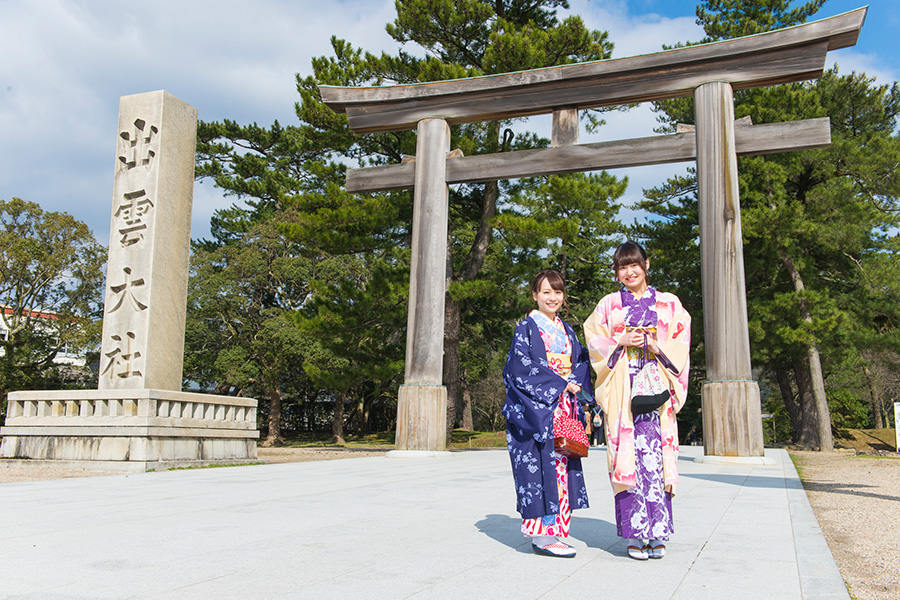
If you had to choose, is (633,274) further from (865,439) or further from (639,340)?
(865,439)

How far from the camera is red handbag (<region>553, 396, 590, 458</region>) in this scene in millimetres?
3021

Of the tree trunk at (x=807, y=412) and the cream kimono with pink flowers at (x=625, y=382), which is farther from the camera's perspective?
A: the tree trunk at (x=807, y=412)

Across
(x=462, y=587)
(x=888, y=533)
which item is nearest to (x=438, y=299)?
(x=888, y=533)

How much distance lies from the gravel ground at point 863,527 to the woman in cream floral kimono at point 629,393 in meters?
0.81

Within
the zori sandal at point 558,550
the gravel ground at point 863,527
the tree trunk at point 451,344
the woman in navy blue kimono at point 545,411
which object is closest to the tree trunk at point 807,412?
the tree trunk at point 451,344

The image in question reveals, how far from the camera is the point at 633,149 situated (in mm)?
8766

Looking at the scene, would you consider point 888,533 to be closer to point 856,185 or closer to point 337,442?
point 856,185

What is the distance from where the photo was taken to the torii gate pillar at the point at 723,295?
7.59 meters

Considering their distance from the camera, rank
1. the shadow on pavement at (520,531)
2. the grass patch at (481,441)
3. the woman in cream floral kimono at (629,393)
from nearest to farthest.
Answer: the woman in cream floral kimono at (629,393) → the shadow on pavement at (520,531) → the grass patch at (481,441)

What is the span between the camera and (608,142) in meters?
8.92

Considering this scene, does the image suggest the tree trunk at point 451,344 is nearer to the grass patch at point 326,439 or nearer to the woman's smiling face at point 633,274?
the grass patch at point 326,439

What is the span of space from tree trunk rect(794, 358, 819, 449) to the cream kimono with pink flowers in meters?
15.9

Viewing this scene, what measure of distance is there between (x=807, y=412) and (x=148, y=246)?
53.5 ft

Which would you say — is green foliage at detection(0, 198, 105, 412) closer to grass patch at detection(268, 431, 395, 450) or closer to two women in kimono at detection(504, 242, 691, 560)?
grass patch at detection(268, 431, 395, 450)
